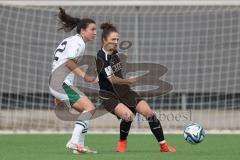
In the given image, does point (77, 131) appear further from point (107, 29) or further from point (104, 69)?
point (107, 29)

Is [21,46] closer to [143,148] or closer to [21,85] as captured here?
[21,85]

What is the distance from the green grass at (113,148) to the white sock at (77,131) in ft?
0.59

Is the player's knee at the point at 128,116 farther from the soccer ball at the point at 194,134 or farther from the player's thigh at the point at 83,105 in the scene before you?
the soccer ball at the point at 194,134

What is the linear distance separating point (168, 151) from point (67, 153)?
125 cm

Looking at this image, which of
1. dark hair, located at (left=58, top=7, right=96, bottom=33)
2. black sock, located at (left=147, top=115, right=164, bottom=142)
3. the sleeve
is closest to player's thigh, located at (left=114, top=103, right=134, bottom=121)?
black sock, located at (left=147, top=115, right=164, bottom=142)

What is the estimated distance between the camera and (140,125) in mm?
15359

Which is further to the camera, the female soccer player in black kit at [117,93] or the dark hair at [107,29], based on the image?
the dark hair at [107,29]

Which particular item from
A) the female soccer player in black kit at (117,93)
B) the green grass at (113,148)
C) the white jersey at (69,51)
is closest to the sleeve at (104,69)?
the female soccer player in black kit at (117,93)

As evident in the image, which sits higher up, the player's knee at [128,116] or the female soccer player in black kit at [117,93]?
the female soccer player in black kit at [117,93]

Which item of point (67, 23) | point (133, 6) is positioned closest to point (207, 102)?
point (133, 6)

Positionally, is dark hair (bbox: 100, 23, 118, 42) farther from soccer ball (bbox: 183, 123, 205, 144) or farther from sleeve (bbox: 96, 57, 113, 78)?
soccer ball (bbox: 183, 123, 205, 144)

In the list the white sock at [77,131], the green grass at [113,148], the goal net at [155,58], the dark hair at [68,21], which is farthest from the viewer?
the goal net at [155,58]

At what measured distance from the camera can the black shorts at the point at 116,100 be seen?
9.44 meters

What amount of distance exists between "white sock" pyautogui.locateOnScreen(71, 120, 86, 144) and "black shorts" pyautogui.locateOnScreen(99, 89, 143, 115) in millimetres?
451
